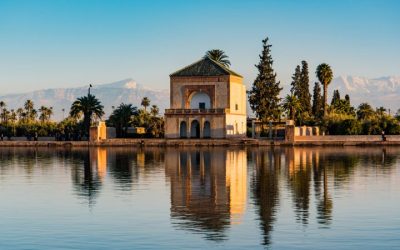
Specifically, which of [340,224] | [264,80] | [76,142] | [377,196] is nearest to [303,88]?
[264,80]

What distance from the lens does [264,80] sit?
3570 inches

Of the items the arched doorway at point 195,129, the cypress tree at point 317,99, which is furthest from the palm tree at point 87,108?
the cypress tree at point 317,99

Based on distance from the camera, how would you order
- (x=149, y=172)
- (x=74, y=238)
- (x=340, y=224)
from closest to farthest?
(x=74, y=238) < (x=340, y=224) < (x=149, y=172)

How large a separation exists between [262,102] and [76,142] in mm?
21944

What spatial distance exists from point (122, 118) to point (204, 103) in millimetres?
11049

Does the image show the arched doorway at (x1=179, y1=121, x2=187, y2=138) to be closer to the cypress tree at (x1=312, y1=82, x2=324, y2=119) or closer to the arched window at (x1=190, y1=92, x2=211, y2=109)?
the arched window at (x1=190, y1=92, x2=211, y2=109)

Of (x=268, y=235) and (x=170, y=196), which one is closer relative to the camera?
(x=268, y=235)

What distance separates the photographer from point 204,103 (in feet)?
288

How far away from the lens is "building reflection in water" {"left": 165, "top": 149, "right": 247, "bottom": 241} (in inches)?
793

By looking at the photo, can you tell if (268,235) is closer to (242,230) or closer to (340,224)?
(242,230)

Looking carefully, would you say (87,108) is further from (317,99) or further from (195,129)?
(317,99)

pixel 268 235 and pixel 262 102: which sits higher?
pixel 262 102

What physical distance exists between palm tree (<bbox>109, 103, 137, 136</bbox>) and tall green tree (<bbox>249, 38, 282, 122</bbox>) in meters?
14.8

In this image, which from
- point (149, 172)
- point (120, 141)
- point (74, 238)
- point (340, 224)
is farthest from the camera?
point (120, 141)
